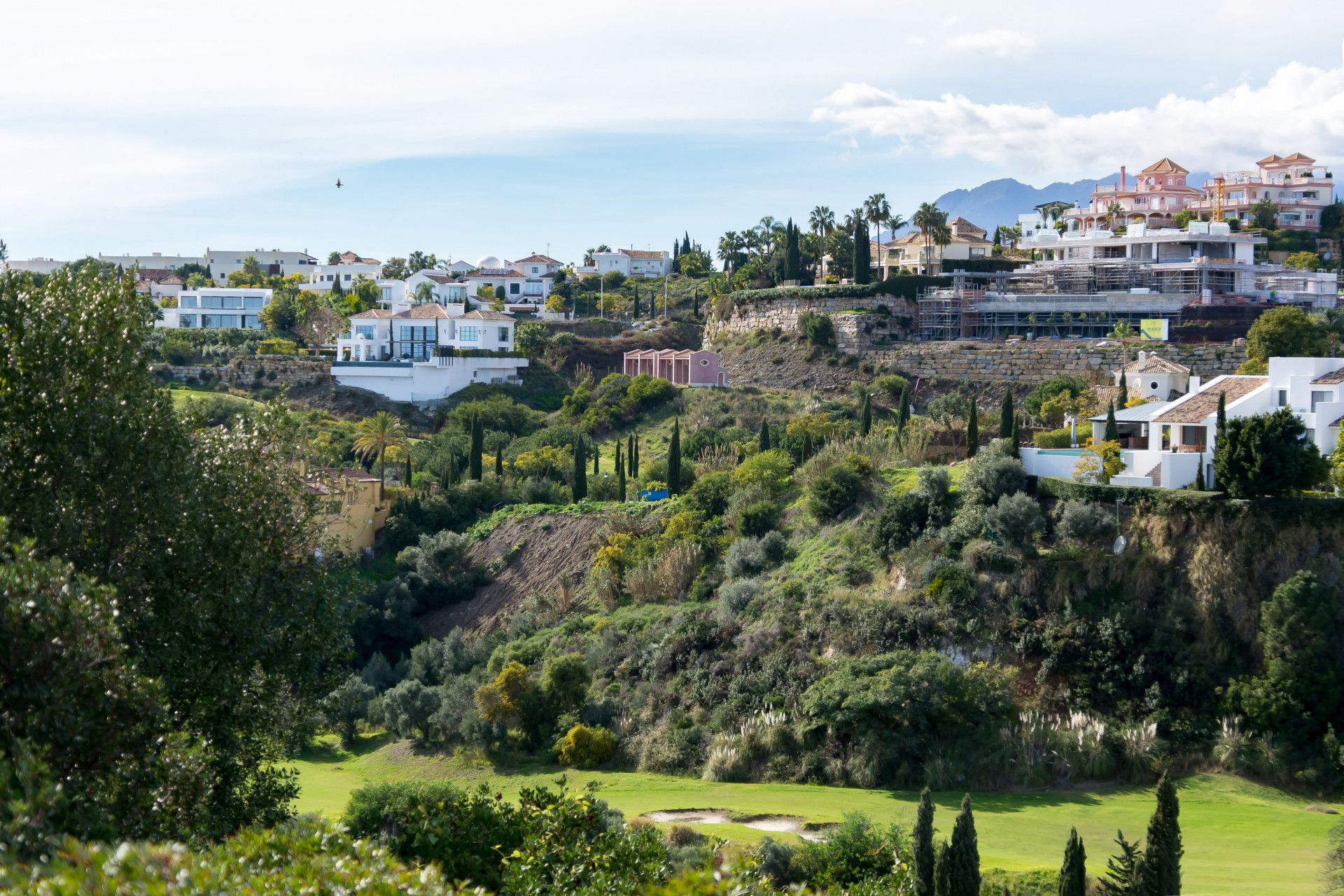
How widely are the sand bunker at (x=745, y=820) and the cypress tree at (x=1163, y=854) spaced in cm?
534

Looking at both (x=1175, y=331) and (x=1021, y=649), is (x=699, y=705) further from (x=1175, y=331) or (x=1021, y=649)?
(x=1175, y=331)

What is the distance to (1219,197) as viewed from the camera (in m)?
76.4

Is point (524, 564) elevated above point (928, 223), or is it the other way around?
point (928, 223)

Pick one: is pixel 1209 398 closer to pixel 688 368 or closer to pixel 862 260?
pixel 862 260

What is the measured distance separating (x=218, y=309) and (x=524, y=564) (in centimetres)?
5018

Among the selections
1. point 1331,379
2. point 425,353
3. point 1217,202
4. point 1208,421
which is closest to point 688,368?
point 425,353

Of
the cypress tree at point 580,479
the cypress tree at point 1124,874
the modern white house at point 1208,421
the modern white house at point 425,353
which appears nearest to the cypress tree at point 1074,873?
the cypress tree at point 1124,874

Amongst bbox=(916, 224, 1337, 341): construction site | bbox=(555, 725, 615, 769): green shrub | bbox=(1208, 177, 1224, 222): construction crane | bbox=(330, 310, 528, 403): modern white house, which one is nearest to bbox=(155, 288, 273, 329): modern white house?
bbox=(330, 310, 528, 403): modern white house

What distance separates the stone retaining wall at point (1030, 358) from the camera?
51.1 meters

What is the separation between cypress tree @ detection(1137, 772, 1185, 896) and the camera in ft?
57.9

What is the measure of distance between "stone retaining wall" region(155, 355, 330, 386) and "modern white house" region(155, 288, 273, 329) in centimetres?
1352

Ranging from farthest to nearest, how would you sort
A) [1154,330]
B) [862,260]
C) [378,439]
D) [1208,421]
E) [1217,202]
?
1. [1217,202]
2. [862,260]
3. [1154,330]
4. [378,439]
5. [1208,421]

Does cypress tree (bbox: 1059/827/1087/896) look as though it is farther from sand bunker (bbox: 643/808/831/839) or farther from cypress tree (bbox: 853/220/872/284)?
cypress tree (bbox: 853/220/872/284)

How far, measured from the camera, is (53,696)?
11445 millimetres
